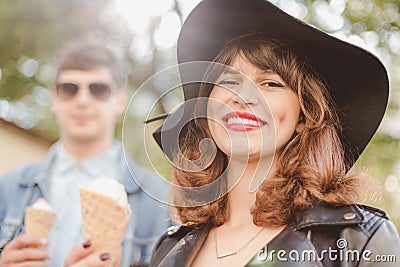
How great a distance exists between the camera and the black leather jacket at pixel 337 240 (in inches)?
66.4

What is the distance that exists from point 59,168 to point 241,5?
705mm

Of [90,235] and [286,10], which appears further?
[286,10]

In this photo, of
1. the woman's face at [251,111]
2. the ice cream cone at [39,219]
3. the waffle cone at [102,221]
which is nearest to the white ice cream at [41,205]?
the ice cream cone at [39,219]

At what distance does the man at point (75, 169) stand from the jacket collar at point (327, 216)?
435 mm

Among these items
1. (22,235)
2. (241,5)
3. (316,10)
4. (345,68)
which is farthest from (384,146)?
(22,235)

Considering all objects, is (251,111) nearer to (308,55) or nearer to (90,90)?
(308,55)

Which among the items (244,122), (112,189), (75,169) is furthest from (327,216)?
(75,169)

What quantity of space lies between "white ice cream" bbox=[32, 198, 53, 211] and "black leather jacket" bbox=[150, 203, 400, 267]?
41 centimetres

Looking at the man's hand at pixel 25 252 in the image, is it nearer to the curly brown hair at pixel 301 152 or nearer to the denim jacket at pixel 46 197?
the denim jacket at pixel 46 197

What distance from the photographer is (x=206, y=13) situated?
71.1 inches

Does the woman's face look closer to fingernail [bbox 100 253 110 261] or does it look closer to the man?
the man

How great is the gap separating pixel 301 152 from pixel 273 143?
84 millimetres

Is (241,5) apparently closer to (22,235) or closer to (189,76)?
(189,76)

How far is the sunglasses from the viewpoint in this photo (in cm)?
174
